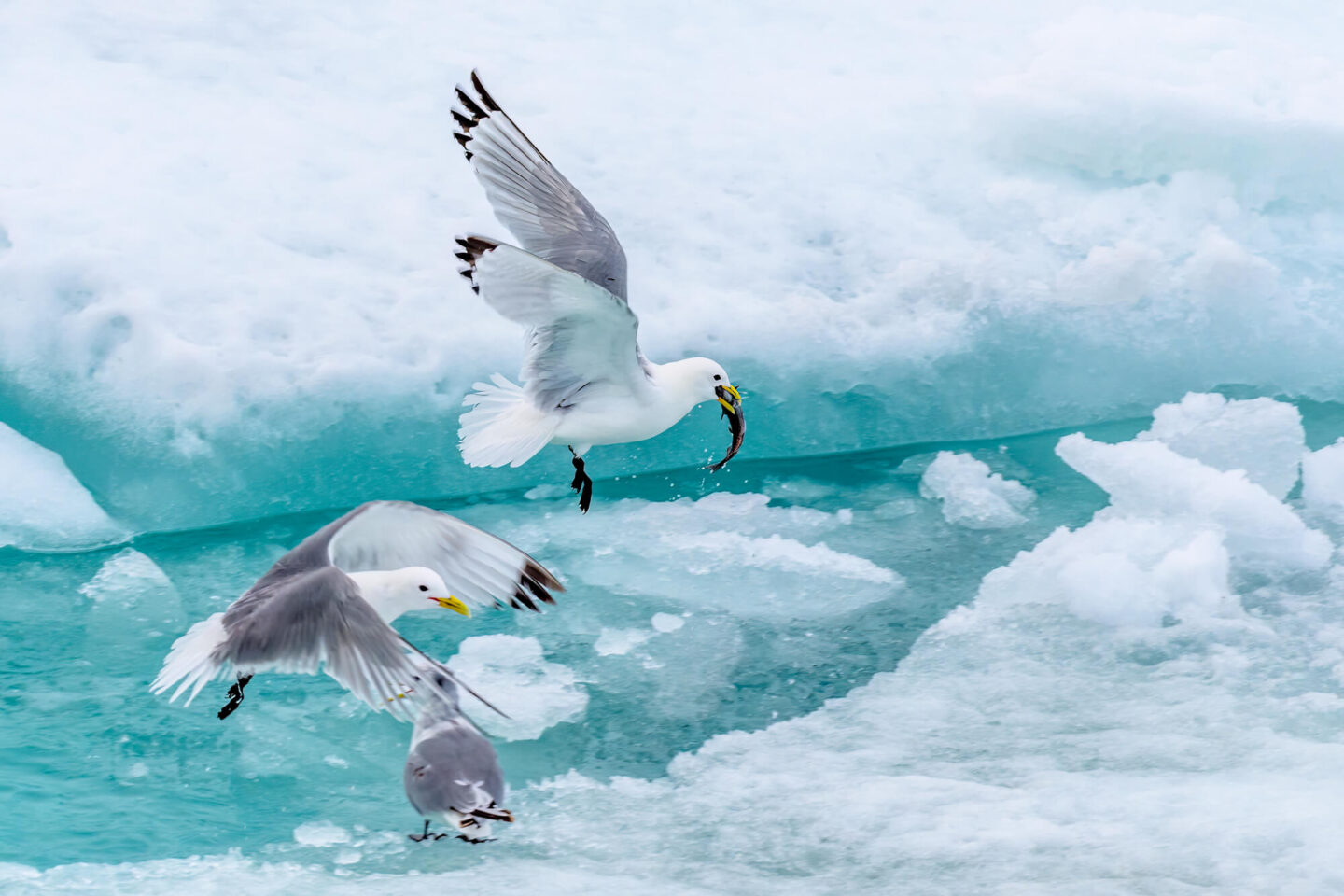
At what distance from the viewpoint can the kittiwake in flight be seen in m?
2.93

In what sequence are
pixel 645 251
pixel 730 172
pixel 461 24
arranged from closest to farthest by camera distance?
1. pixel 645 251
2. pixel 730 172
3. pixel 461 24

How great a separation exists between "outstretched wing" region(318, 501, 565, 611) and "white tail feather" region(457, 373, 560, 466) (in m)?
0.29

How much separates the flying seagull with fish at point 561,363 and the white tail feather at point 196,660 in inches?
33.1

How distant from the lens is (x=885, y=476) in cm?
487

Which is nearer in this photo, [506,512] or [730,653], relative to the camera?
[730,653]

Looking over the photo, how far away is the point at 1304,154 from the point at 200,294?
447cm

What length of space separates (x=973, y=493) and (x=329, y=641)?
265 cm

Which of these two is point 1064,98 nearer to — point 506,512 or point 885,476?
point 885,476

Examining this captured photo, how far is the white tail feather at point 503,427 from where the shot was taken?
11.4ft

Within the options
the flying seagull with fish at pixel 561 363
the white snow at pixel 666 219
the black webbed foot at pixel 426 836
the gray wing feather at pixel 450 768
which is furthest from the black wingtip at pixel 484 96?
the black webbed foot at pixel 426 836

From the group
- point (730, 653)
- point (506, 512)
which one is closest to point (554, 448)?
point (506, 512)

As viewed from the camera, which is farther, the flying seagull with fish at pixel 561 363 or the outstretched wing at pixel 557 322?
the flying seagull with fish at pixel 561 363

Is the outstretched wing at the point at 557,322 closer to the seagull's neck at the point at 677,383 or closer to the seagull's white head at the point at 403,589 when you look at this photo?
the seagull's neck at the point at 677,383

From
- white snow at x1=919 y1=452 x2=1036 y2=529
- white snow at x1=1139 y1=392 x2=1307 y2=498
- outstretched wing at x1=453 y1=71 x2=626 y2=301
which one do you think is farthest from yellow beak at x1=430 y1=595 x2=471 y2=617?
white snow at x1=1139 y1=392 x2=1307 y2=498
